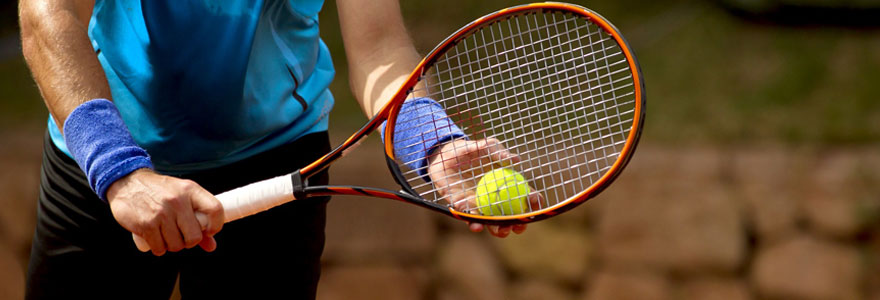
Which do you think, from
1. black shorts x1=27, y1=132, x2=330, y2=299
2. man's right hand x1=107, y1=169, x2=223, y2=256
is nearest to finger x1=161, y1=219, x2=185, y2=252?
man's right hand x1=107, y1=169, x2=223, y2=256

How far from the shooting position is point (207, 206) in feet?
3.52

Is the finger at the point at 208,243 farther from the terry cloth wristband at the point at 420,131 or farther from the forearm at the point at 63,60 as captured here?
the terry cloth wristband at the point at 420,131

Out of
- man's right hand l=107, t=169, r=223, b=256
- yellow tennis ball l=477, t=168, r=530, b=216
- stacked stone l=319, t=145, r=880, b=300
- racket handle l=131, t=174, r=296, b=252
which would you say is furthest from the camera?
stacked stone l=319, t=145, r=880, b=300

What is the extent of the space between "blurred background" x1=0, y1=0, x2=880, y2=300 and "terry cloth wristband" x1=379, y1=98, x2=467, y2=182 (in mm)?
1860

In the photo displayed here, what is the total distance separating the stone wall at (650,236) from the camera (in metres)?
3.15

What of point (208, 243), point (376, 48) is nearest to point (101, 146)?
point (208, 243)

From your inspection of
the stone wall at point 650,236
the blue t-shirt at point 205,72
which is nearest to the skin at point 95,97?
the blue t-shirt at point 205,72

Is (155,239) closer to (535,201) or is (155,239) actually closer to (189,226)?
(189,226)

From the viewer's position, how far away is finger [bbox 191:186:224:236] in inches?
42.2

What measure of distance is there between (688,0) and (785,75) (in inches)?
19.4

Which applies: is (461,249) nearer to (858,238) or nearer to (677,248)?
(677,248)

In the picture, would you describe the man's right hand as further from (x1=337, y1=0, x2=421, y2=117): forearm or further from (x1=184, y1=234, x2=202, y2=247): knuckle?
(x1=337, y1=0, x2=421, y2=117): forearm

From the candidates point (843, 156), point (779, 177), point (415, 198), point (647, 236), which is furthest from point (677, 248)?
point (415, 198)

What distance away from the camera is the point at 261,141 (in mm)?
1358
